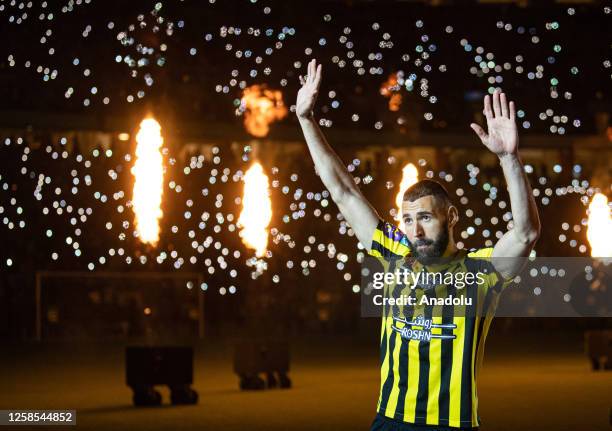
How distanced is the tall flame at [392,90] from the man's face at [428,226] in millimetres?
20849

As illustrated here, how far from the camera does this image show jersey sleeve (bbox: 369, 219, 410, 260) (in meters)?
4.45

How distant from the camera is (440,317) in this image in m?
4.30

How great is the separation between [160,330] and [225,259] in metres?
2.70

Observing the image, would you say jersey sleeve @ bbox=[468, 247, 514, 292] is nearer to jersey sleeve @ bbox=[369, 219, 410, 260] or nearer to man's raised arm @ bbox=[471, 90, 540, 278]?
man's raised arm @ bbox=[471, 90, 540, 278]

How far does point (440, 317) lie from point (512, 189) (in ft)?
1.88

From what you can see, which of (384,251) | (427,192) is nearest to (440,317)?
(384,251)

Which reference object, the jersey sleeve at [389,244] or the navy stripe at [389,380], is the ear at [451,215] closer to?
the jersey sleeve at [389,244]

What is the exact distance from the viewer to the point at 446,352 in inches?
170

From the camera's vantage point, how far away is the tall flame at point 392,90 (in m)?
25.4

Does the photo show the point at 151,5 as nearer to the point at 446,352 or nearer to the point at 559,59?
the point at 559,59

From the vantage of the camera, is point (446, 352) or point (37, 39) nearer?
point (446, 352)

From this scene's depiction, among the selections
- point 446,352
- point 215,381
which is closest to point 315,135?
point 446,352

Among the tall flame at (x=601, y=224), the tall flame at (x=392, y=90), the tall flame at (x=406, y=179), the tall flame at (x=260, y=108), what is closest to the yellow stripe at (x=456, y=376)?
the tall flame at (x=260, y=108)

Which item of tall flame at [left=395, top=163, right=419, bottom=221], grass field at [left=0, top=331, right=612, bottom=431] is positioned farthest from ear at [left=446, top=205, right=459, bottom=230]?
tall flame at [left=395, top=163, right=419, bottom=221]
